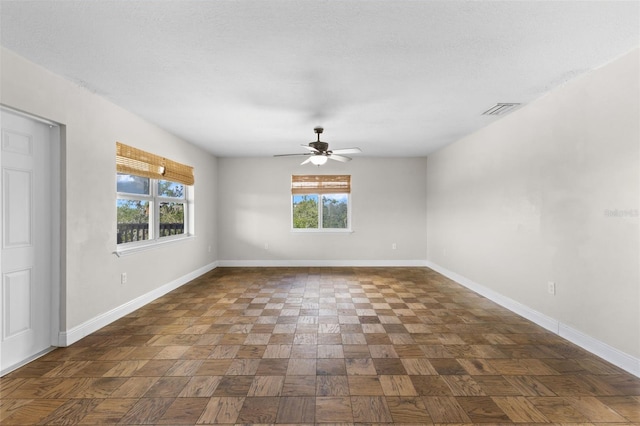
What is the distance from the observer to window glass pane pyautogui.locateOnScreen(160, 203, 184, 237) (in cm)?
456

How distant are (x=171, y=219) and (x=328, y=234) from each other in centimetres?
311

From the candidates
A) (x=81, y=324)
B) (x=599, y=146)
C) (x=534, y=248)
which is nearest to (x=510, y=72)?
(x=599, y=146)

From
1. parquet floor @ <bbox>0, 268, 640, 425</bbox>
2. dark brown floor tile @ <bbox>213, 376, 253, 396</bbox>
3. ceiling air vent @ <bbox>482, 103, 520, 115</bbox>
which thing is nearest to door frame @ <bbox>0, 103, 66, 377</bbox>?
parquet floor @ <bbox>0, 268, 640, 425</bbox>

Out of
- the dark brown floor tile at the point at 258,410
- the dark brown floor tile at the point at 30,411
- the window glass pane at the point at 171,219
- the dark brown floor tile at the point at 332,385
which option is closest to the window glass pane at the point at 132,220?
the window glass pane at the point at 171,219

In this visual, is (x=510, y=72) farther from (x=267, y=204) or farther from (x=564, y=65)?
(x=267, y=204)

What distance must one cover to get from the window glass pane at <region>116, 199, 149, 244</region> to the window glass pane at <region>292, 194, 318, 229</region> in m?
3.03

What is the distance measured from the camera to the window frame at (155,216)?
370 centimetres

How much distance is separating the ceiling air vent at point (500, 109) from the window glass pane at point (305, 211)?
3.79m

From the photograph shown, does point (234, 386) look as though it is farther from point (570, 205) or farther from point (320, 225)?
point (320, 225)

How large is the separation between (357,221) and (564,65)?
14.6 ft

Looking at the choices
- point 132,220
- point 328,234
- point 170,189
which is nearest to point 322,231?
point 328,234

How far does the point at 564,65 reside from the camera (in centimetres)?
247

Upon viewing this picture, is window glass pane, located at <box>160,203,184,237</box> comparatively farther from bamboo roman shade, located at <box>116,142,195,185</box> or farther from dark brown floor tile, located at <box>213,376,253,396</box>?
dark brown floor tile, located at <box>213,376,253,396</box>

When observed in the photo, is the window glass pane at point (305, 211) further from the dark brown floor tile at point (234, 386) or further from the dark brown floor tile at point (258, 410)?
the dark brown floor tile at point (258, 410)
